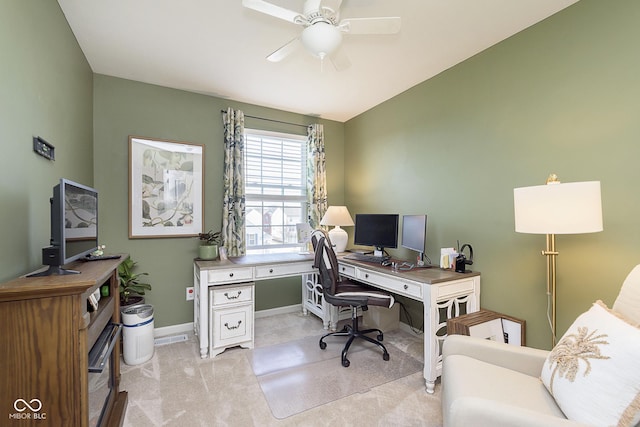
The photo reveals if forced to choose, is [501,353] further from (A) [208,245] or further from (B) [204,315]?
(A) [208,245]

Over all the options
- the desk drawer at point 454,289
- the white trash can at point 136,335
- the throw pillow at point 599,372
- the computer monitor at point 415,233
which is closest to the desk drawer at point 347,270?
the computer monitor at point 415,233

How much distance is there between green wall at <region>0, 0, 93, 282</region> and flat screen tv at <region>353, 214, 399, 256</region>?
8.28 feet

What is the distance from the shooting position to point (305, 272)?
9.89 feet

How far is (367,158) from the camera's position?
3.61 metres

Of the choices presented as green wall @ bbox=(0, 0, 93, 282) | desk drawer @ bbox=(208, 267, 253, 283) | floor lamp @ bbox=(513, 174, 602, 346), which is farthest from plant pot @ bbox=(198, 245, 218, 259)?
floor lamp @ bbox=(513, 174, 602, 346)

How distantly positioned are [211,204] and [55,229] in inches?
77.1

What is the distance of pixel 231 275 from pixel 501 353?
82.9 inches

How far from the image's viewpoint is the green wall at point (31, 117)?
1.23 metres

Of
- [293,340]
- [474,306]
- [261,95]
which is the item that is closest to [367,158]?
[261,95]

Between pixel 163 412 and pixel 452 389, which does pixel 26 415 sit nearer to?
pixel 163 412

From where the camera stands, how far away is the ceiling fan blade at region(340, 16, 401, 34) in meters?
1.54

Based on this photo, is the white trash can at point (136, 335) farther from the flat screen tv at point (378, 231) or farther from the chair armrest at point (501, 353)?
the chair armrest at point (501, 353)

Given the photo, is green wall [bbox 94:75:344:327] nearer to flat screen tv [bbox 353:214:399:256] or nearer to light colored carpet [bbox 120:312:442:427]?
light colored carpet [bbox 120:312:442:427]

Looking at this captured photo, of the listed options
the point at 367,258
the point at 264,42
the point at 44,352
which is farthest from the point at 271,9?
the point at 367,258
